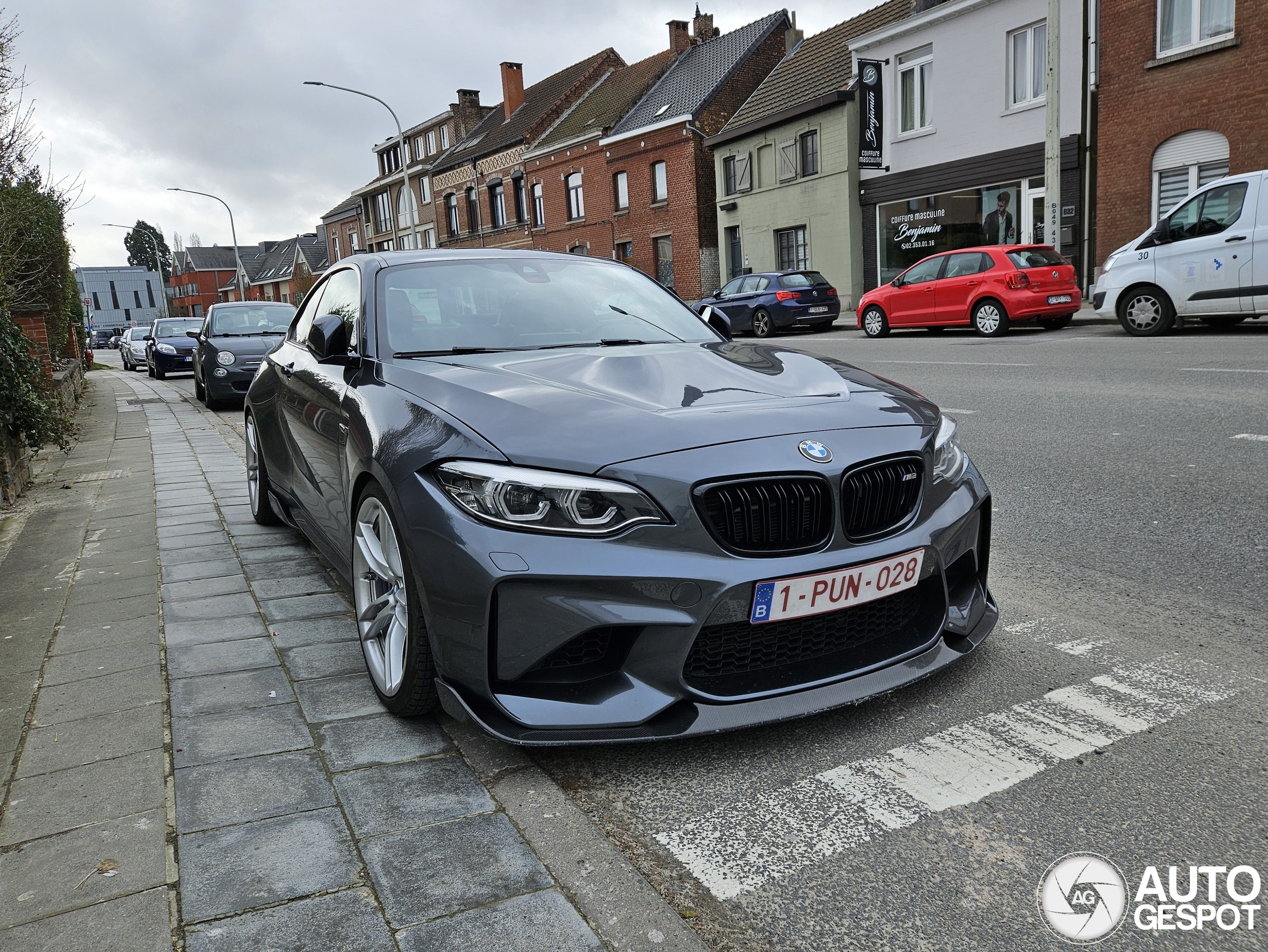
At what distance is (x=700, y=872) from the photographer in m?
2.17

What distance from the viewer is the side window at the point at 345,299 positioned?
399cm

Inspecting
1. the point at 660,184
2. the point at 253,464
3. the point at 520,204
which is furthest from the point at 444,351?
the point at 520,204

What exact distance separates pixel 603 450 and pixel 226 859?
4.25ft

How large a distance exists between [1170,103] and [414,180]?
43.3 metres

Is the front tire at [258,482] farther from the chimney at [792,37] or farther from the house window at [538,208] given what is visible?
the house window at [538,208]

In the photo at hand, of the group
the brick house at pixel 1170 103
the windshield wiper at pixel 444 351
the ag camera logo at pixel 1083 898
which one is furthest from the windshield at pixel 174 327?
the ag camera logo at pixel 1083 898

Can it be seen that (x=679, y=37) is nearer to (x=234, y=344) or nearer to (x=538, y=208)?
(x=538, y=208)

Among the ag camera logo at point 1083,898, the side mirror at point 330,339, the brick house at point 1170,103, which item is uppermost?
the brick house at point 1170,103

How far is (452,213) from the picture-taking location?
5106cm

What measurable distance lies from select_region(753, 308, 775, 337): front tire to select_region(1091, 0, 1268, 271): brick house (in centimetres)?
686

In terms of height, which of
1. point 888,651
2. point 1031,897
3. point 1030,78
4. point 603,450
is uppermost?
point 1030,78

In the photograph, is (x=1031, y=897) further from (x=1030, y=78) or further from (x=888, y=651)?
(x=1030, y=78)

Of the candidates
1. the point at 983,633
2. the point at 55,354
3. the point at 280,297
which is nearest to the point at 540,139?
the point at 55,354

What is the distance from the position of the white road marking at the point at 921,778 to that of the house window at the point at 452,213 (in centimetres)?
5054
